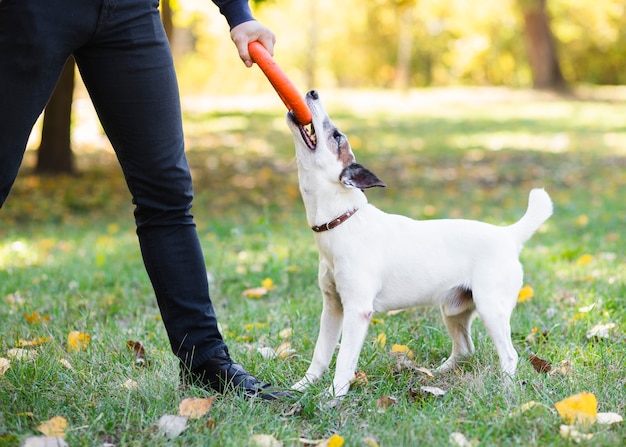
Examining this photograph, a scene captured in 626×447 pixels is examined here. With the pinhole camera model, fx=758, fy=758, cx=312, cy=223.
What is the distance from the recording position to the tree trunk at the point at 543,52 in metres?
25.3

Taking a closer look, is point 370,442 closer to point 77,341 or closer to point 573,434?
point 573,434

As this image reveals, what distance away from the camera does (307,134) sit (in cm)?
295

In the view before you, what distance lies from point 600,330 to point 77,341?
2349mm

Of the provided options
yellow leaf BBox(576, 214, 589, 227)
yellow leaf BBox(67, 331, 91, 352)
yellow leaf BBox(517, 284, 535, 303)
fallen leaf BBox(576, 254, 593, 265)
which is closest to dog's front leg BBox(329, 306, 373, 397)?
yellow leaf BBox(67, 331, 91, 352)

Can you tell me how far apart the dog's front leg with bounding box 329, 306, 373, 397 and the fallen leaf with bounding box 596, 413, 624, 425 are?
2.83ft

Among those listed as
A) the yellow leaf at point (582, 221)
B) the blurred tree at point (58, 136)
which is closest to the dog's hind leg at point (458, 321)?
the yellow leaf at point (582, 221)

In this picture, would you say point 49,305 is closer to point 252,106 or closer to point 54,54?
point 54,54

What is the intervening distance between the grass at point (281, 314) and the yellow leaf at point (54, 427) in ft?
0.10

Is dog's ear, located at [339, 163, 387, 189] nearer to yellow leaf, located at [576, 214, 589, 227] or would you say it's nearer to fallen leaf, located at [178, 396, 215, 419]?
fallen leaf, located at [178, 396, 215, 419]

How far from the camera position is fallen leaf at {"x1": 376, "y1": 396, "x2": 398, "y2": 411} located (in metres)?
2.67

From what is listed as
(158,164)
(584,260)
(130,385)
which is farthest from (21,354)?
(584,260)

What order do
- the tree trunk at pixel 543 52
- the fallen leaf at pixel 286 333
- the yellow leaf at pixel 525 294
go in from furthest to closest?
the tree trunk at pixel 543 52 < the yellow leaf at pixel 525 294 < the fallen leaf at pixel 286 333

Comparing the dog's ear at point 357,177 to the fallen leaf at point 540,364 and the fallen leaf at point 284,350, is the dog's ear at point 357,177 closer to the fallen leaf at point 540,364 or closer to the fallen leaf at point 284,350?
the fallen leaf at point 284,350

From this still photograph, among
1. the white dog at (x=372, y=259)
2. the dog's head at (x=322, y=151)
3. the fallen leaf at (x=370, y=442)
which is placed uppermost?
the dog's head at (x=322, y=151)
